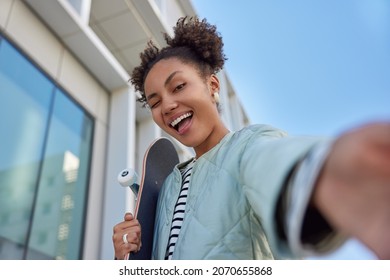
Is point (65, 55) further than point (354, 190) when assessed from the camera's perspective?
Yes

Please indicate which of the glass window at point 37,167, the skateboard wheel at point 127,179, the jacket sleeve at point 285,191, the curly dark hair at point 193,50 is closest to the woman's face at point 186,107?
the curly dark hair at point 193,50

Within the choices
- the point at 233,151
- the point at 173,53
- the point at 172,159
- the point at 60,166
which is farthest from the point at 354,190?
the point at 60,166

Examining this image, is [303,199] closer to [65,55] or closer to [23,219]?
[23,219]

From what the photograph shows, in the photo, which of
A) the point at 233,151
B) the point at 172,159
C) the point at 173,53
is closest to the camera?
the point at 233,151

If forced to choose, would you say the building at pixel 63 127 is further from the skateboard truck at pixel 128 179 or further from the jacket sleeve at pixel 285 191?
the jacket sleeve at pixel 285 191

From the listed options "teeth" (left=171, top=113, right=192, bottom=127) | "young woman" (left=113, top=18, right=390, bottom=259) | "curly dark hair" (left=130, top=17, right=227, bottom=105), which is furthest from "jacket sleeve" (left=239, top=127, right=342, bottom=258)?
"curly dark hair" (left=130, top=17, right=227, bottom=105)

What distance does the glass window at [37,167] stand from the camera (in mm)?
2059

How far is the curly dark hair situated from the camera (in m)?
0.97

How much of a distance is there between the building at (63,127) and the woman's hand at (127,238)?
4.96 feet

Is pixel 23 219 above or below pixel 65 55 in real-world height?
below

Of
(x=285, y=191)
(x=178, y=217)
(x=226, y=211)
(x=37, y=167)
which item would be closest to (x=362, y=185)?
(x=285, y=191)

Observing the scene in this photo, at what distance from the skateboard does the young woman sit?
0.10 ft

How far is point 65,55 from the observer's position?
3008 millimetres

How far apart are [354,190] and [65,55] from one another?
127 inches
